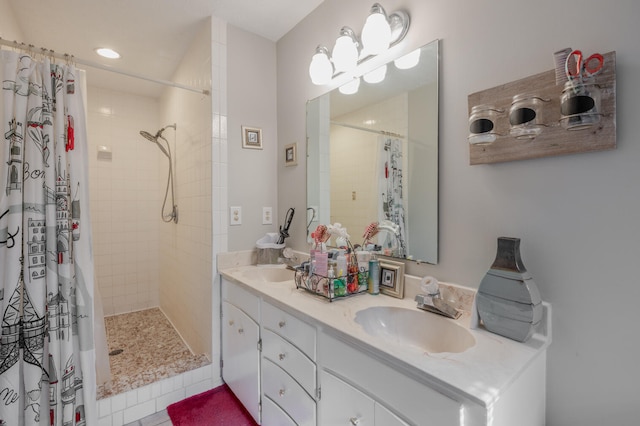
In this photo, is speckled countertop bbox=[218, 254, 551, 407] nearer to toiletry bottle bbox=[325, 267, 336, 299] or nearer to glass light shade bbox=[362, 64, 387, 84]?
toiletry bottle bbox=[325, 267, 336, 299]

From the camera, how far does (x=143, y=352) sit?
7.54 feet

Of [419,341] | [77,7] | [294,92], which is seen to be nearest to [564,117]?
[419,341]

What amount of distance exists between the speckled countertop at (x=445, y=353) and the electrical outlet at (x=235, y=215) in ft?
2.50

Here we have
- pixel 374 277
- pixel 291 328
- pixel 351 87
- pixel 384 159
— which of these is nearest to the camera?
pixel 291 328

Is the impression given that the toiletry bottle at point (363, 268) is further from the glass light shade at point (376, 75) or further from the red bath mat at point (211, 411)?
the red bath mat at point (211, 411)

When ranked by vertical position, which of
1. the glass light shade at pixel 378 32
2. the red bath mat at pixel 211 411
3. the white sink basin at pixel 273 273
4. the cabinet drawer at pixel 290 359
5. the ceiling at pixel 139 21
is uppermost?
the ceiling at pixel 139 21

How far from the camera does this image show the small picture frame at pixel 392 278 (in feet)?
4.20

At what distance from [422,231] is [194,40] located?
2103 millimetres

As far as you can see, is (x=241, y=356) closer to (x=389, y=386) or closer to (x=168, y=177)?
(x=389, y=386)

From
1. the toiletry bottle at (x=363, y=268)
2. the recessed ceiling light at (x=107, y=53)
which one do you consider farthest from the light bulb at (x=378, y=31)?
the recessed ceiling light at (x=107, y=53)

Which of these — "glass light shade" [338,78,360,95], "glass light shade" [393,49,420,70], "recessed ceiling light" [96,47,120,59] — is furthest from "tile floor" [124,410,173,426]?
"recessed ceiling light" [96,47,120,59]

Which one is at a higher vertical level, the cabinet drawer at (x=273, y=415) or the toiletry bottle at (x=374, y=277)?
the toiletry bottle at (x=374, y=277)

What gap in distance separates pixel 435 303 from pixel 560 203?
0.51m

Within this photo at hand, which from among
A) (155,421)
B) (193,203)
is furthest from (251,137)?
(155,421)
